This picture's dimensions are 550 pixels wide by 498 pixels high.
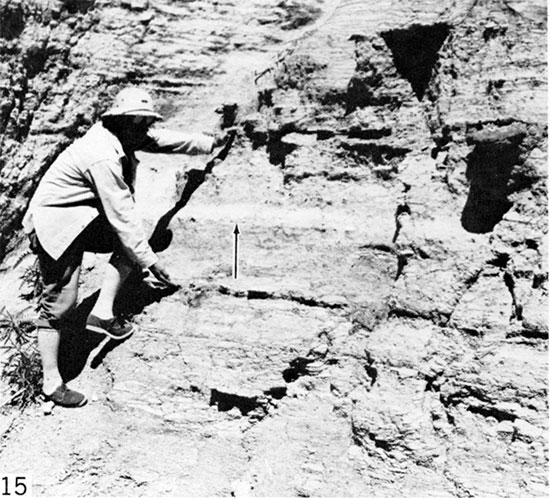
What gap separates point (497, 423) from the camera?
367 centimetres

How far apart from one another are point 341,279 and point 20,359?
2.14m

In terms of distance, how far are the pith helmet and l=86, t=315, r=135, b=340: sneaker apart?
1277mm

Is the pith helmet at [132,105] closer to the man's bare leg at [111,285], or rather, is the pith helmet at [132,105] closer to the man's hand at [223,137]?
the man's hand at [223,137]

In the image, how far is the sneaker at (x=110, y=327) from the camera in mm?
4637

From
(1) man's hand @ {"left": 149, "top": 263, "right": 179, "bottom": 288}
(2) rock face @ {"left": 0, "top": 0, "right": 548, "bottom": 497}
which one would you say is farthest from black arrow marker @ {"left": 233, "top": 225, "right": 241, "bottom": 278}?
(1) man's hand @ {"left": 149, "top": 263, "right": 179, "bottom": 288}

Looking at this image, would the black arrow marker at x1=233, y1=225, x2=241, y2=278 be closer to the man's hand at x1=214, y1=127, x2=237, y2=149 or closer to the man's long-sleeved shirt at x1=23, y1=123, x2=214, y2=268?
the man's long-sleeved shirt at x1=23, y1=123, x2=214, y2=268

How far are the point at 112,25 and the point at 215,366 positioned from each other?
9.23 feet

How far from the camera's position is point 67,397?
4.57 m

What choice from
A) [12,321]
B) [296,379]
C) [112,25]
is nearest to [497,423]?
[296,379]

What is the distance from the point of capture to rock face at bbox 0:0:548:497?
3.79 m

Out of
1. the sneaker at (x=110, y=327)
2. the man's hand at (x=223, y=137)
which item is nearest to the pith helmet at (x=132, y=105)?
the man's hand at (x=223, y=137)

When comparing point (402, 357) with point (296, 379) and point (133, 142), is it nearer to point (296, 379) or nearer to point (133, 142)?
point (296, 379)

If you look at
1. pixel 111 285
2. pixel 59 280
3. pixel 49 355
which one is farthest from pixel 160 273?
pixel 49 355

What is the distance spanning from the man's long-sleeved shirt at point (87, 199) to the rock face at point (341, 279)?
524 mm
